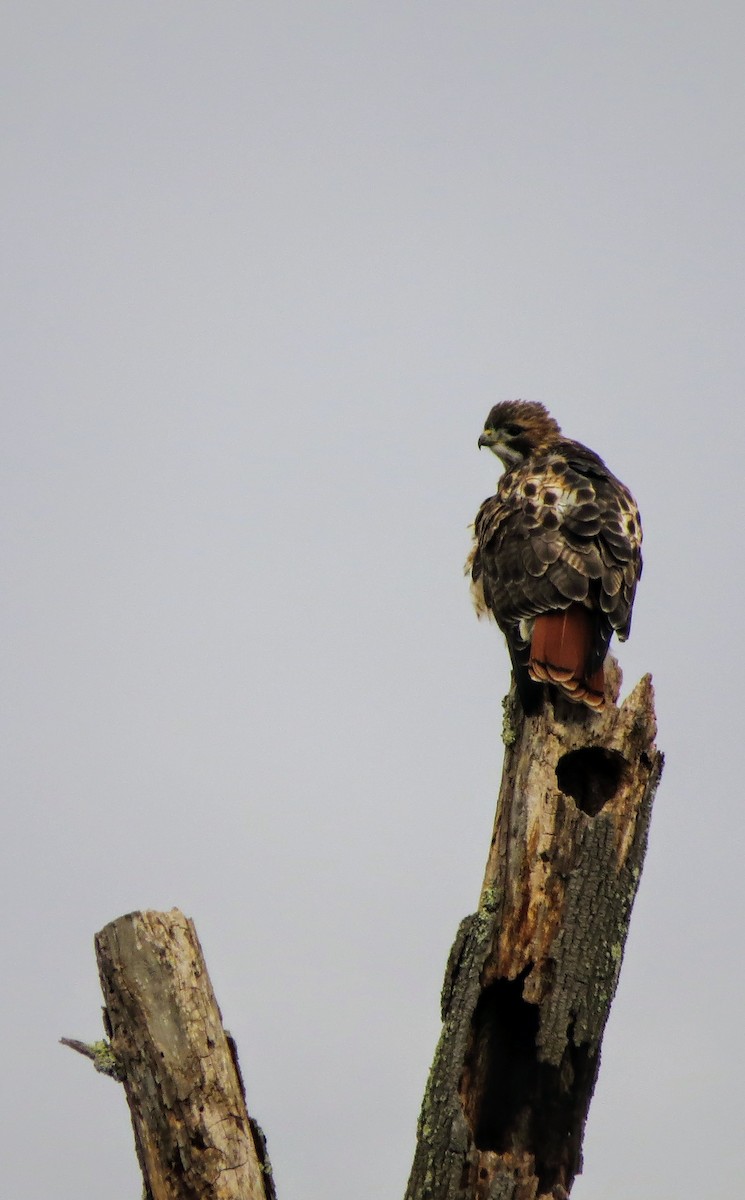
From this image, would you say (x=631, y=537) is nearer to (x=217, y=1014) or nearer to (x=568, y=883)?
(x=568, y=883)

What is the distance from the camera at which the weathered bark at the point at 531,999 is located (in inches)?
173

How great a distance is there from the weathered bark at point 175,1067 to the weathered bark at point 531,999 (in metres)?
0.66

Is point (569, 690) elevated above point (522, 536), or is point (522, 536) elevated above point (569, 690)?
point (522, 536)

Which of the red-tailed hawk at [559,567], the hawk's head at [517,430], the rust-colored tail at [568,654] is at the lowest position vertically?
the rust-colored tail at [568,654]

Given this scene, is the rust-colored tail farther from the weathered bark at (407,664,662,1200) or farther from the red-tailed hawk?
the weathered bark at (407,664,662,1200)

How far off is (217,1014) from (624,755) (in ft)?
6.19

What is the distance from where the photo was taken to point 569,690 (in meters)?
5.56

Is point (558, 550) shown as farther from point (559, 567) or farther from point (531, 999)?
point (531, 999)

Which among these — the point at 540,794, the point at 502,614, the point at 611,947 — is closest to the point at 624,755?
the point at 540,794

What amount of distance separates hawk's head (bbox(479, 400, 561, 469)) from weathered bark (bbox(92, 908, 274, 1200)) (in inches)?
170

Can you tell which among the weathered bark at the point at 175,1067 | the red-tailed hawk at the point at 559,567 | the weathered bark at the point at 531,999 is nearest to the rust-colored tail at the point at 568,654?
the red-tailed hawk at the point at 559,567

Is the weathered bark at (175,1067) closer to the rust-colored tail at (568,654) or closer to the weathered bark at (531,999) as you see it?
the weathered bark at (531,999)

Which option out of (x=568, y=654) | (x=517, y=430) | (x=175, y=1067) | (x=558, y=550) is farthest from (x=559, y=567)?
(x=175, y=1067)

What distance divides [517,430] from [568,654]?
272 centimetres
